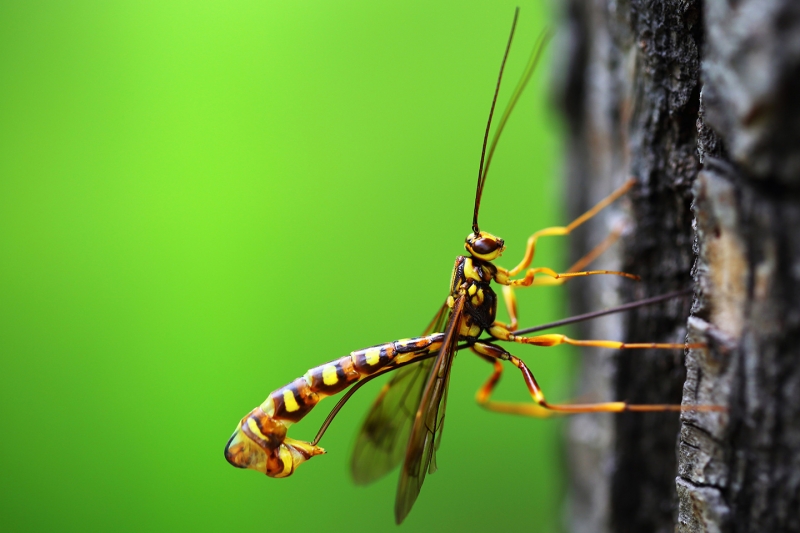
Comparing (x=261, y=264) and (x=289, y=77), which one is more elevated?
(x=289, y=77)

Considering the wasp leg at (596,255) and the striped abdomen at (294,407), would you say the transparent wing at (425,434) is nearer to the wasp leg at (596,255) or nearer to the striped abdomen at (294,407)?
the striped abdomen at (294,407)

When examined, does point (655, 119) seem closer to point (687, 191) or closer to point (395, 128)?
point (687, 191)

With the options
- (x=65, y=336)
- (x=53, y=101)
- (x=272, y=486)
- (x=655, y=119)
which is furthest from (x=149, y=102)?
(x=655, y=119)

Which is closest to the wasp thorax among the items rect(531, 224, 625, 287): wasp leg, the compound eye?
the compound eye

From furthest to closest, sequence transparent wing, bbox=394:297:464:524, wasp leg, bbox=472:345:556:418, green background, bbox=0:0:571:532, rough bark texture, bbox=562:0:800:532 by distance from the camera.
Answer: green background, bbox=0:0:571:532
wasp leg, bbox=472:345:556:418
transparent wing, bbox=394:297:464:524
rough bark texture, bbox=562:0:800:532

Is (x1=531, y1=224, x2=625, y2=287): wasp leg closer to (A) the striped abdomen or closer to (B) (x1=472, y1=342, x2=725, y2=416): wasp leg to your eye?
(B) (x1=472, y1=342, x2=725, y2=416): wasp leg
